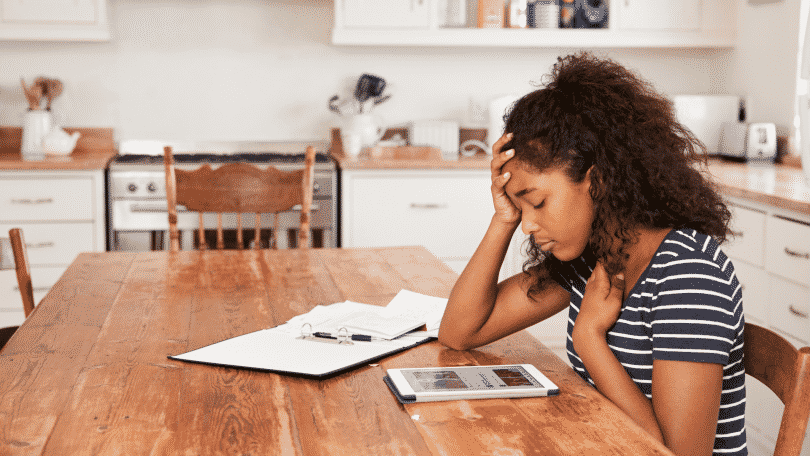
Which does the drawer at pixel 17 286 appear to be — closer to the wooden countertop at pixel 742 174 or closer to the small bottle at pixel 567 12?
the wooden countertop at pixel 742 174

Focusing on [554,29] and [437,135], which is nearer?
[554,29]

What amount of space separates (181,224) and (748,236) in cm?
209

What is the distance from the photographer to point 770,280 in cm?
240

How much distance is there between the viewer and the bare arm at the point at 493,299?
4.04ft

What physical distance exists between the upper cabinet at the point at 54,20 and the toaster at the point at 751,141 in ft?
8.86

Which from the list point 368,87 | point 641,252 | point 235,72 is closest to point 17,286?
point 235,72

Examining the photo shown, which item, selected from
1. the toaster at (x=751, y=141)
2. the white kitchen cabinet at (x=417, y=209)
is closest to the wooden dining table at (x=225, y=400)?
the white kitchen cabinet at (x=417, y=209)

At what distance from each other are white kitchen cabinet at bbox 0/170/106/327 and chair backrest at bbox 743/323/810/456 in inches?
103

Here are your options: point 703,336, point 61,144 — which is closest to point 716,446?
point 703,336

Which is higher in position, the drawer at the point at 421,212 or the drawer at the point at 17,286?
the drawer at the point at 421,212

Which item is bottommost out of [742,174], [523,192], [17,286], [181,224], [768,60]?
[17,286]

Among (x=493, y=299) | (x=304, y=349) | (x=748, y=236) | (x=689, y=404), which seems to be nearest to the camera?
(x=689, y=404)

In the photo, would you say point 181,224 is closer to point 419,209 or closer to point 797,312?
point 419,209

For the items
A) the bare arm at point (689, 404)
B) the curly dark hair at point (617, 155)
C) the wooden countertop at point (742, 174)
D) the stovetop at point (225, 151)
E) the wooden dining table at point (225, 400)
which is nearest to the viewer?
the wooden dining table at point (225, 400)
